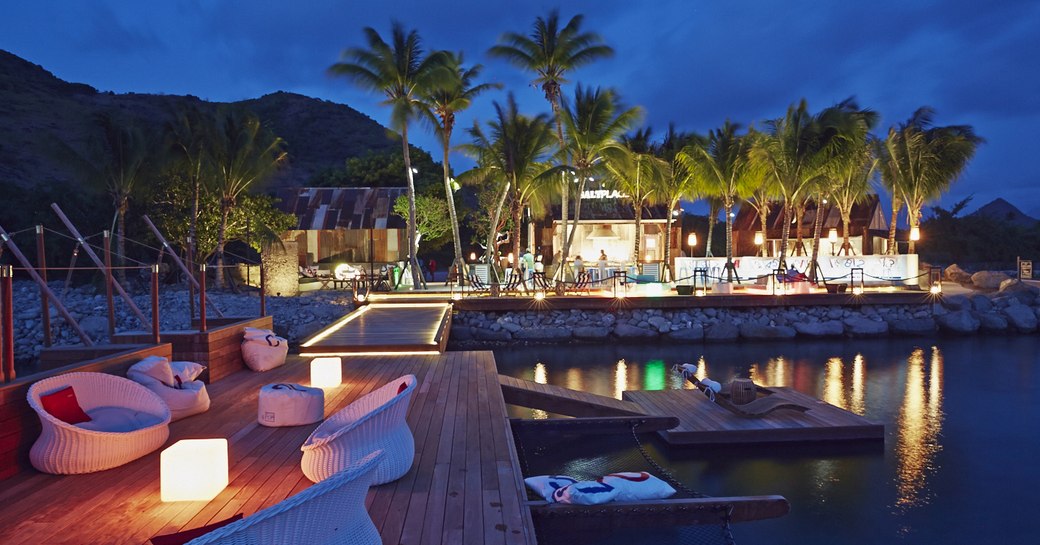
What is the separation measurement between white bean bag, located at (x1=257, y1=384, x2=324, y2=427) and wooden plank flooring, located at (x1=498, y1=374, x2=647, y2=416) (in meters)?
3.20

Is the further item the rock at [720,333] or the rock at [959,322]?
the rock at [959,322]

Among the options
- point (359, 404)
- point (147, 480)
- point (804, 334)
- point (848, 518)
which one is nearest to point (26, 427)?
point (147, 480)

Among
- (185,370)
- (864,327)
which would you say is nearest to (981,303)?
(864,327)

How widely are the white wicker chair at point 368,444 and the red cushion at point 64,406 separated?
6.01 ft

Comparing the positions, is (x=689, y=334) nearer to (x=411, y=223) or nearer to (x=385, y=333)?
(x=411, y=223)

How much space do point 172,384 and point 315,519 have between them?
4.22 meters

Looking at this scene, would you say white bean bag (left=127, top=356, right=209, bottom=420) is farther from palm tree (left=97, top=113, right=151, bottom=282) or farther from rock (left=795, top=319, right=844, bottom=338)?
palm tree (left=97, top=113, right=151, bottom=282)

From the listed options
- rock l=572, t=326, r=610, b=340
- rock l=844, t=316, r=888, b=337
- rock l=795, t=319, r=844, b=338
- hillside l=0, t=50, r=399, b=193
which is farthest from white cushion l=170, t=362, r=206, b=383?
hillside l=0, t=50, r=399, b=193

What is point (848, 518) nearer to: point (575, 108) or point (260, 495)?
point (260, 495)

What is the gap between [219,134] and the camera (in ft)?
70.5

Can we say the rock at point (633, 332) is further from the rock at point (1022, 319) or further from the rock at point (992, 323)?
the rock at point (1022, 319)

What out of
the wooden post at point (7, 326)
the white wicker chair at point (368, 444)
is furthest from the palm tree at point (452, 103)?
the white wicker chair at point (368, 444)

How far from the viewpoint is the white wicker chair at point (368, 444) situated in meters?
3.86

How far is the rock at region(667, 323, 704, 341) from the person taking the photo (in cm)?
1791
